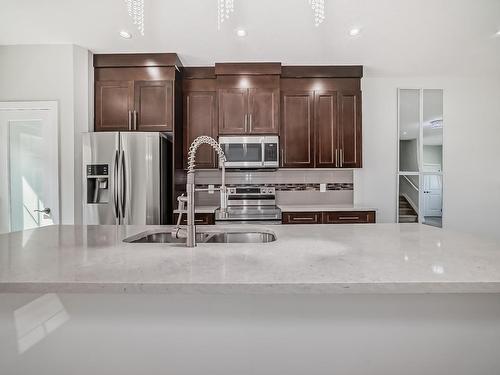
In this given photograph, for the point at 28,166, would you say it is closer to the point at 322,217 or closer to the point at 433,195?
the point at 322,217

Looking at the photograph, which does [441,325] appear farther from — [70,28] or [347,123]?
[70,28]

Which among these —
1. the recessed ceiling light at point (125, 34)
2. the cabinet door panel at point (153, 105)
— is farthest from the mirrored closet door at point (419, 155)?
the recessed ceiling light at point (125, 34)

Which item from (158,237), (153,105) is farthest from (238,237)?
(153,105)

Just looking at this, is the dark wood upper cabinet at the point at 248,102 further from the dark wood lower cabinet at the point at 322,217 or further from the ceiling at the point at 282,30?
the dark wood lower cabinet at the point at 322,217

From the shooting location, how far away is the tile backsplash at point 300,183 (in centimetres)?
387

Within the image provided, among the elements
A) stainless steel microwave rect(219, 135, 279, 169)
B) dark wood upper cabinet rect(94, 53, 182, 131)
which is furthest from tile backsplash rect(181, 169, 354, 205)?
dark wood upper cabinet rect(94, 53, 182, 131)

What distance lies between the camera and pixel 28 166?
10.00ft

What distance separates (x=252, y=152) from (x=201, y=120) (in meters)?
A: 0.78

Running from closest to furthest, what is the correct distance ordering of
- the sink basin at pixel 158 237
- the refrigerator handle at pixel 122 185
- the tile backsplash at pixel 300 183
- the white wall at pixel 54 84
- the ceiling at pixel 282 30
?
1. the sink basin at pixel 158 237
2. the ceiling at pixel 282 30
3. the refrigerator handle at pixel 122 185
4. the white wall at pixel 54 84
5. the tile backsplash at pixel 300 183

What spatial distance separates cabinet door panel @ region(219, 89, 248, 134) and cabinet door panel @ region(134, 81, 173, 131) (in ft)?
2.01

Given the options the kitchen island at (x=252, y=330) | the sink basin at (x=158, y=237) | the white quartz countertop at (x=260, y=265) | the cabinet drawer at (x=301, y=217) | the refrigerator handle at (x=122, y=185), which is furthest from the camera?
the cabinet drawer at (x=301, y=217)

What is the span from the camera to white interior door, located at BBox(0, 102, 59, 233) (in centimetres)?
Result: 303

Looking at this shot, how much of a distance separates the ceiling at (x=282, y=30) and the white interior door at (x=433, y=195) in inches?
59.4

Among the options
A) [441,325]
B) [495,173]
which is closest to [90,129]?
[441,325]
